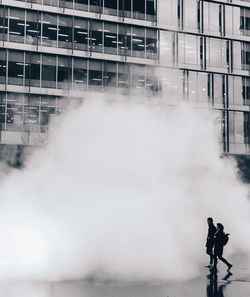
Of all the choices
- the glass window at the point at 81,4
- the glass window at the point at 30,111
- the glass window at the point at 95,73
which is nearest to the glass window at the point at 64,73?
the glass window at the point at 95,73

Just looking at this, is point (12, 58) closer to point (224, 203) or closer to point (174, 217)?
point (224, 203)

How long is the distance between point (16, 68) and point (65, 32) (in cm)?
494

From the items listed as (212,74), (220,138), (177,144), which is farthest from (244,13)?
(177,144)

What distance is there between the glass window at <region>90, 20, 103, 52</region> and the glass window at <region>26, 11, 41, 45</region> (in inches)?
171

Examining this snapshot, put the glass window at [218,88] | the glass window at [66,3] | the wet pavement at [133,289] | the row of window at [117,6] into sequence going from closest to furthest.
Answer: the wet pavement at [133,289], the glass window at [66,3], the row of window at [117,6], the glass window at [218,88]

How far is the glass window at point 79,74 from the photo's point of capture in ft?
132

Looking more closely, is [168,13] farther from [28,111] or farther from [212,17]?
[28,111]

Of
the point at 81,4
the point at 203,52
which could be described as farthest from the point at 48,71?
the point at 203,52

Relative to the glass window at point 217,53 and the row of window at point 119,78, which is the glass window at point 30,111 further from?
the glass window at point 217,53

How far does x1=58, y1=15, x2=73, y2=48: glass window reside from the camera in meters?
39.7

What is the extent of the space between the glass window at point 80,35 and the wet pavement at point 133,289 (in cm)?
3062

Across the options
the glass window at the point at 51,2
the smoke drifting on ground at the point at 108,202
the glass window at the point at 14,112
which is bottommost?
the smoke drifting on ground at the point at 108,202

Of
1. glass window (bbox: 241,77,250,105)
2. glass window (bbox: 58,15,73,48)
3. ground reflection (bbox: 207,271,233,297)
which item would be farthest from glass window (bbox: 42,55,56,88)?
ground reflection (bbox: 207,271,233,297)

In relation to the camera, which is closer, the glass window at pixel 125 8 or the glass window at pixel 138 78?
the glass window at pixel 138 78
